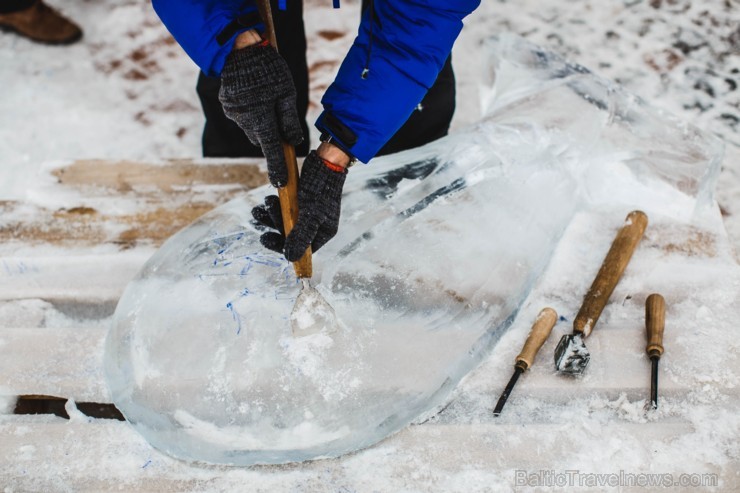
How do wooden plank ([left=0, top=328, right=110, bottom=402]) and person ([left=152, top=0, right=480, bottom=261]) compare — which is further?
wooden plank ([left=0, top=328, right=110, bottom=402])

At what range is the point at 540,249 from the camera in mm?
1609

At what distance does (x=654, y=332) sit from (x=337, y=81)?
889 millimetres

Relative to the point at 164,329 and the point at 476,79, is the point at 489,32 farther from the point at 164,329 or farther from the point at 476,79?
the point at 164,329

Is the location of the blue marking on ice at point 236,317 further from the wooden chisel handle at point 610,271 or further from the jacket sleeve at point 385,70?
the wooden chisel handle at point 610,271

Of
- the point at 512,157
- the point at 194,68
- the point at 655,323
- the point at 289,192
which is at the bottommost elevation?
the point at 194,68

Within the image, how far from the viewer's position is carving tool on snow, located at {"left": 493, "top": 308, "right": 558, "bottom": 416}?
1360 mm

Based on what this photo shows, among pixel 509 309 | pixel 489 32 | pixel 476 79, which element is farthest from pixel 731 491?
pixel 489 32

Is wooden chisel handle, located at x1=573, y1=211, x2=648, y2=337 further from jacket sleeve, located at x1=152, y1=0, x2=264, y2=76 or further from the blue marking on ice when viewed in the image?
jacket sleeve, located at x1=152, y1=0, x2=264, y2=76

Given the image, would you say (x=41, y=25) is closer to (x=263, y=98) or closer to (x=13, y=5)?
(x=13, y=5)

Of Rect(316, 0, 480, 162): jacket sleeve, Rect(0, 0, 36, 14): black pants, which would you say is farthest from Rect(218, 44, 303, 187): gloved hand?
Rect(0, 0, 36, 14): black pants

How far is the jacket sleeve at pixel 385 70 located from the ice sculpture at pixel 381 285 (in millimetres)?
333

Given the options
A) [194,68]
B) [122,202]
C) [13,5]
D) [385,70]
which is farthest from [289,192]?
[13,5]

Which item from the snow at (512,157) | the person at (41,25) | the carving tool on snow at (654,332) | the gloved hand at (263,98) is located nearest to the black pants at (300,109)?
the snow at (512,157)

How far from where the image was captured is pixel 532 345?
1.41 metres
